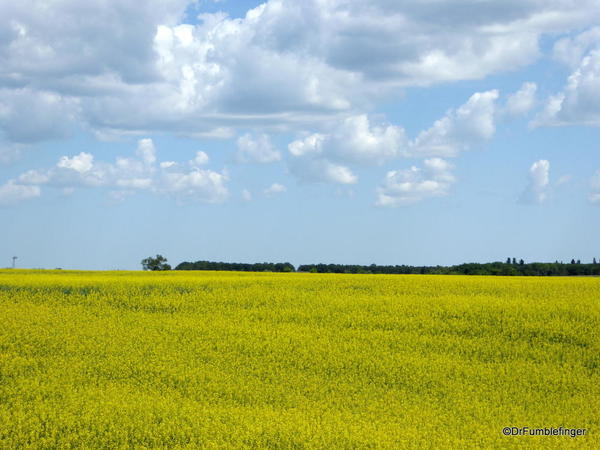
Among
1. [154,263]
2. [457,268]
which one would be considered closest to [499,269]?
[457,268]

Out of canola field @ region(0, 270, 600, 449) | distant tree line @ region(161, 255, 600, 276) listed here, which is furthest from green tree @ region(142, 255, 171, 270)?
canola field @ region(0, 270, 600, 449)

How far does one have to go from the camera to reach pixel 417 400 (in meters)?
19.5

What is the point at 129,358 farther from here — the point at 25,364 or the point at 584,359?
the point at 584,359

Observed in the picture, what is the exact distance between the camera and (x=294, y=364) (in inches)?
861

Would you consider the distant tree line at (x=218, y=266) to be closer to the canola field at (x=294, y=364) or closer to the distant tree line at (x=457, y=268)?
the distant tree line at (x=457, y=268)

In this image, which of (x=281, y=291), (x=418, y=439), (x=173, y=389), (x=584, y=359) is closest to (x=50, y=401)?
(x=173, y=389)

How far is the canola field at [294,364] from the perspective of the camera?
16.8 meters

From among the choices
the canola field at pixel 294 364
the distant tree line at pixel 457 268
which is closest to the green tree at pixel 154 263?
the distant tree line at pixel 457 268

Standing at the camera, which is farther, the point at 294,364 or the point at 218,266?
the point at 218,266

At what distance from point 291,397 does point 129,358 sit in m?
6.34

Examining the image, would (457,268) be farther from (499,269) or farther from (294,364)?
(294,364)

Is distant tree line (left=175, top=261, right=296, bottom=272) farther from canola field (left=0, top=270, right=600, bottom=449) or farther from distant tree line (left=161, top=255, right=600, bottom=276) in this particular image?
canola field (left=0, top=270, right=600, bottom=449)

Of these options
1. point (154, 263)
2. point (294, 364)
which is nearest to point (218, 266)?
point (154, 263)

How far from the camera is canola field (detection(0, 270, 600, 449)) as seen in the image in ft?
55.1
